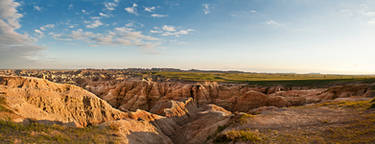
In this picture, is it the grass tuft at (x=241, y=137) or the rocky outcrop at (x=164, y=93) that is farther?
the rocky outcrop at (x=164, y=93)

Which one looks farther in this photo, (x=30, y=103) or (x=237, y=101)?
(x=237, y=101)

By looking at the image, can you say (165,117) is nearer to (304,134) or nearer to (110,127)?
(110,127)

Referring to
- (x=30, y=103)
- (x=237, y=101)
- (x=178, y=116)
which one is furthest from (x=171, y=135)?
(x=237, y=101)

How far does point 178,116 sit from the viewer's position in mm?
27875

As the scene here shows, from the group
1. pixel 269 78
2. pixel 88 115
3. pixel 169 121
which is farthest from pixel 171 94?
pixel 269 78

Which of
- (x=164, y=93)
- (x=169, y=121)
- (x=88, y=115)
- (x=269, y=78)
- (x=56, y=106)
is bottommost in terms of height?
(x=169, y=121)

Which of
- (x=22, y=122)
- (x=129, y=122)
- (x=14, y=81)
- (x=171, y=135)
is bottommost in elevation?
(x=171, y=135)

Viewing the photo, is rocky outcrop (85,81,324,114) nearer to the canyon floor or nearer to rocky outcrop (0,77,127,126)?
the canyon floor

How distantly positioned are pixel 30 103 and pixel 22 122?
4.01m

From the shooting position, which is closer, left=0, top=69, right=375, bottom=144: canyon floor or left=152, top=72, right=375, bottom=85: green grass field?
left=0, top=69, right=375, bottom=144: canyon floor

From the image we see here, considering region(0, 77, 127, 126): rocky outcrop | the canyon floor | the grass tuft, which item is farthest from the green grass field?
region(0, 77, 127, 126): rocky outcrop

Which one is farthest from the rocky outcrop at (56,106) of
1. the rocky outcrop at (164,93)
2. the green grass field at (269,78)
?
the green grass field at (269,78)

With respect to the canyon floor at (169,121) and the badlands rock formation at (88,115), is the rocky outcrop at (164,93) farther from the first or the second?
the badlands rock formation at (88,115)

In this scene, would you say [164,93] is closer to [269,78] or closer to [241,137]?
[241,137]
